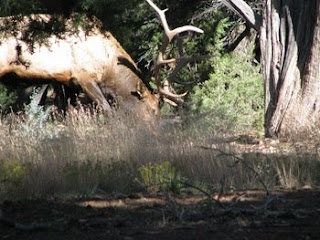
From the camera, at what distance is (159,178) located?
27.0 feet

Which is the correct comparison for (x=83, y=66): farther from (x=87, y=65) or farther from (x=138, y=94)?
(x=138, y=94)

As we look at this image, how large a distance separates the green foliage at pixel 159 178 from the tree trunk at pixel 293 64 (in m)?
5.69

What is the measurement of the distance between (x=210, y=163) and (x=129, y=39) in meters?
13.1

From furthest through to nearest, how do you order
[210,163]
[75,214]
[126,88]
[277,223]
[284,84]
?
A: [126,88]
[284,84]
[210,163]
[75,214]
[277,223]

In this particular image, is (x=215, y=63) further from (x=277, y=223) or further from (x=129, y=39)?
(x=277, y=223)

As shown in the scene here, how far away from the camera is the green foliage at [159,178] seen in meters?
7.92

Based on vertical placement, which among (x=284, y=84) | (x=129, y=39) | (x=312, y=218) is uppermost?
(x=129, y=39)

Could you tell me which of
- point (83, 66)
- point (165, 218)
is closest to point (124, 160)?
point (165, 218)

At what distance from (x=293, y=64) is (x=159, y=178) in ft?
20.7

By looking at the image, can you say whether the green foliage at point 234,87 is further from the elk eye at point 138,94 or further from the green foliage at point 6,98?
the green foliage at point 6,98

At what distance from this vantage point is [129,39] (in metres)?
21.9

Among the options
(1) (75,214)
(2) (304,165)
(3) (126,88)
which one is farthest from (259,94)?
(1) (75,214)

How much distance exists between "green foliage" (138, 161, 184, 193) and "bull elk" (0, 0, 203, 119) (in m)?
7.58

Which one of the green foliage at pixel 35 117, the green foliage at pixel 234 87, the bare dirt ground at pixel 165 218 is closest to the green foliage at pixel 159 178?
the bare dirt ground at pixel 165 218
